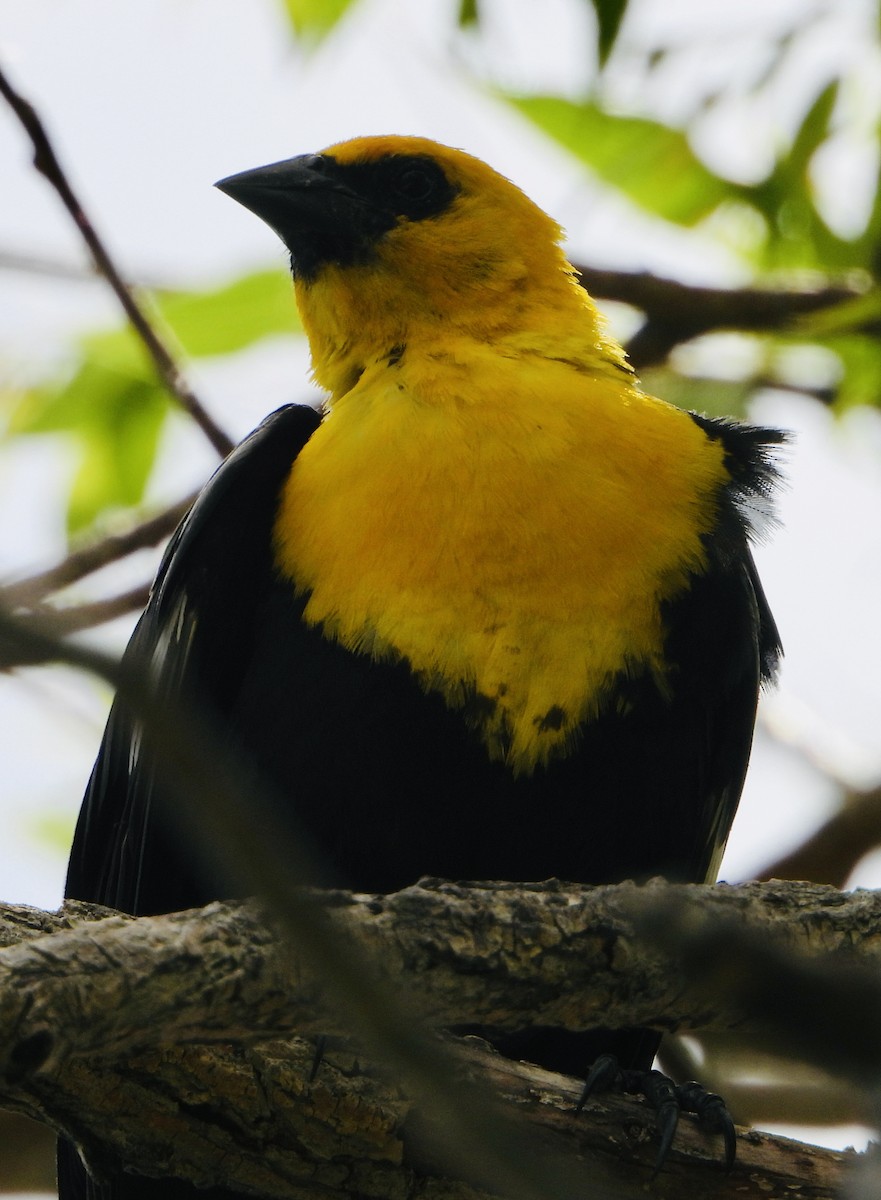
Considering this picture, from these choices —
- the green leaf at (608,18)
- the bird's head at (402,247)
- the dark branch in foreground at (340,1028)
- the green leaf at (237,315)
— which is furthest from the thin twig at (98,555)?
the green leaf at (608,18)

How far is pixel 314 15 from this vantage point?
19.3ft

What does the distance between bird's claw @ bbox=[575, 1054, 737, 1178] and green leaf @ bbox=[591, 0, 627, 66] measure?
318cm

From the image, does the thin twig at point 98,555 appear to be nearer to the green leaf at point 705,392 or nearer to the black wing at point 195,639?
the black wing at point 195,639

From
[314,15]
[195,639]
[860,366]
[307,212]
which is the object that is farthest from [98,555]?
[860,366]

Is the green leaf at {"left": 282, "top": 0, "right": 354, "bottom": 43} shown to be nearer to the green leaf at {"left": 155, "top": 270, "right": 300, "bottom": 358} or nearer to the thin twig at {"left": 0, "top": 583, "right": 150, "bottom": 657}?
the green leaf at {"left": 155, "top": 270, "right": 300, "bottom": 358}

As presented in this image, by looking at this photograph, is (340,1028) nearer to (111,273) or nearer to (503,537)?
(503,537)

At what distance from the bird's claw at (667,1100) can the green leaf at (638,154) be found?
4038 millimetres

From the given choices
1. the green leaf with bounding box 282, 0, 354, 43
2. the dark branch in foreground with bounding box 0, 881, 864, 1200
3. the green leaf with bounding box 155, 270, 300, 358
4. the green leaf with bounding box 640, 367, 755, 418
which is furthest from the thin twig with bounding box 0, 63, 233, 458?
the green leaf with bounding box 640, 367, 755, 418

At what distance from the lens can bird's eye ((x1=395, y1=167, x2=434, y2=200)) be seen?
586 cm

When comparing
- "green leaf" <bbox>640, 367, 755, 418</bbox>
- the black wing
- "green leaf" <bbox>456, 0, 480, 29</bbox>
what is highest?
"green leaf" <bbox>456, 0, 480, 29</bbox>

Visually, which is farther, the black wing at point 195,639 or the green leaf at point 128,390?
the green leaf at point 128,390

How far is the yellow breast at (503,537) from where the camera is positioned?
170 inches

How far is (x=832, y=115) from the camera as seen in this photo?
608 centimetres

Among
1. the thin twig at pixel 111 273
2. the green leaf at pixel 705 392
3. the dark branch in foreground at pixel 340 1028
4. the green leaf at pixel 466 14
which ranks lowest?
the dark branch in foreground at pixel 340 1028
